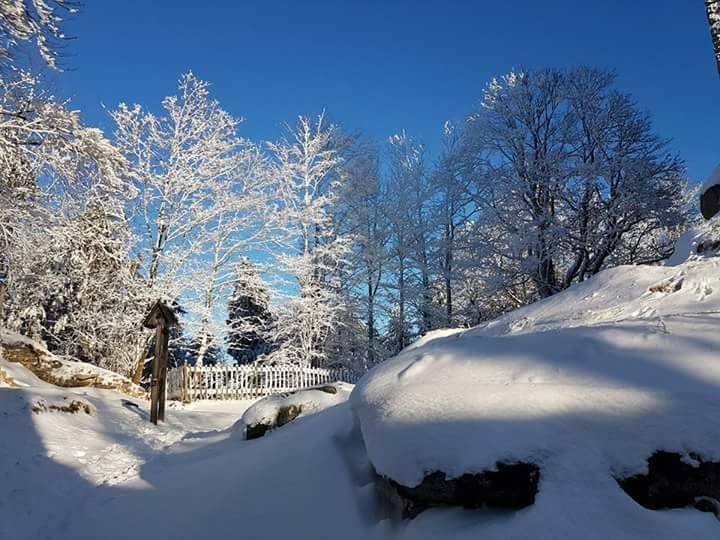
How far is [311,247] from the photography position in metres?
20.5

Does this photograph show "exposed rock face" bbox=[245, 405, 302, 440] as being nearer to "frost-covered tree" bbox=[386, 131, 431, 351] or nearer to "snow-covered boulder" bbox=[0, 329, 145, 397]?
"snow-covered boulder" bbox=[0, 329, 145, 397]

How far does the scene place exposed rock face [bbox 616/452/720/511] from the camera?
7.01 feet

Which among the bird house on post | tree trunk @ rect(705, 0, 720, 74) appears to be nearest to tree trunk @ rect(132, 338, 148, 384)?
the bird house on post

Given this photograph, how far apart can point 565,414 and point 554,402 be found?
90 mm

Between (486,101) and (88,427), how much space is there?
53.0ft

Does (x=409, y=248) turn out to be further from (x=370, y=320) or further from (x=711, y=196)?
(x=711, y=196)

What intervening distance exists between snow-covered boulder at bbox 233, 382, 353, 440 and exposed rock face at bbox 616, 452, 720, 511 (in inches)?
180

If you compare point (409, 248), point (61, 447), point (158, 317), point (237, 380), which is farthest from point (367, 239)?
point (61, 447)

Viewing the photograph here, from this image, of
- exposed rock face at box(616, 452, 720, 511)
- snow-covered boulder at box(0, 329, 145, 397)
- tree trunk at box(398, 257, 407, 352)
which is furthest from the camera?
tree trunk at box(398, 257, 407, 352)

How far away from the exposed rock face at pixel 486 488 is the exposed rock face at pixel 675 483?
40 centimetres

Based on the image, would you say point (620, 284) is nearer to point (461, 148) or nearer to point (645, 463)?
point (645, 463)

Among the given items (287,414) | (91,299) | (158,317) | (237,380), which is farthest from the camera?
(237,380)

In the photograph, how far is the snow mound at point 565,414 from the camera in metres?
2.02

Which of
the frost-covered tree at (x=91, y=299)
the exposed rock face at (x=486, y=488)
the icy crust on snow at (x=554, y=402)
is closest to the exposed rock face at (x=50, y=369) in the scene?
the frost-covered tree at (x=91, y=299)
